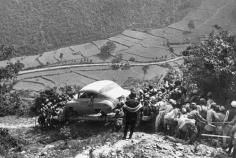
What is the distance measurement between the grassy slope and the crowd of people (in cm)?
2711

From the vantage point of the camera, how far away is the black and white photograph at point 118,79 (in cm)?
1541

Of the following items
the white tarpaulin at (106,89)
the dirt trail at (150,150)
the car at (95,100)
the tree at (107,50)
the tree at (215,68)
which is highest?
the tree at (107,50)

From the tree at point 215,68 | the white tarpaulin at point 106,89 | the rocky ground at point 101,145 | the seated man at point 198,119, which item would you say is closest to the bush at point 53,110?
the rocky ground at point 101,145

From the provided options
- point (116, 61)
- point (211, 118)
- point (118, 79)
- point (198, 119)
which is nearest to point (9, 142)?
point (198, 119)

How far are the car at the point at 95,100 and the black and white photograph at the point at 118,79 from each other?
0.15 ft

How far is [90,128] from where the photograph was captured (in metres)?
18.9

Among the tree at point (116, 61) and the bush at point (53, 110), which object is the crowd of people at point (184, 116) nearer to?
the bush at point (53, 110)

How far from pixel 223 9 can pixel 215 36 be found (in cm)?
2330

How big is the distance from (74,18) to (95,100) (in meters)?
29.9

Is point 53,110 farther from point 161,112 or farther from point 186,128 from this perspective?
point 186,128

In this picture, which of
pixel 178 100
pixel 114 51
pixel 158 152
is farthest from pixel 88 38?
pixel 158 152

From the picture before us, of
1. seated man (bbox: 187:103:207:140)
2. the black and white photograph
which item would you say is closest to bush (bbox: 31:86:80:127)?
the black and white photograph

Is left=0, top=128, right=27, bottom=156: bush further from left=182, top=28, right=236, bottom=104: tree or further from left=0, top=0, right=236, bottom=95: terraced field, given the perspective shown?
left=0, top=0, right=236, bottom=95: terraced field

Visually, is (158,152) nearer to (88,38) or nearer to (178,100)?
(178,100)
